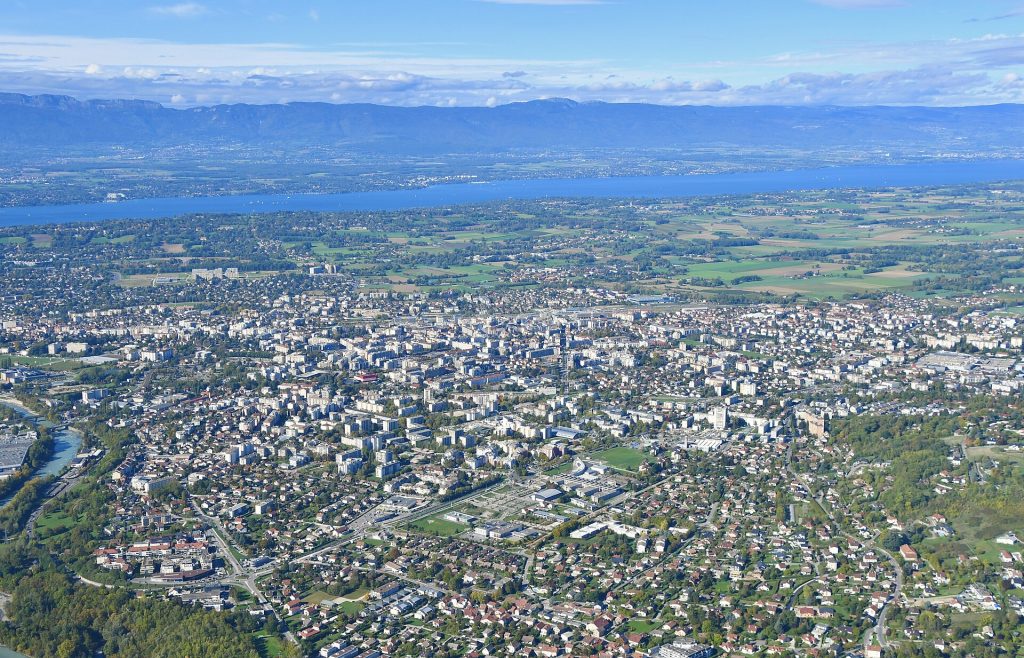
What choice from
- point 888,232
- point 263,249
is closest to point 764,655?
point 263,249

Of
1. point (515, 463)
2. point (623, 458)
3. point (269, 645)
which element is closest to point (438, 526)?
point (515, 463)

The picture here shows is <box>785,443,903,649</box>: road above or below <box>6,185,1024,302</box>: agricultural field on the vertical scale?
above

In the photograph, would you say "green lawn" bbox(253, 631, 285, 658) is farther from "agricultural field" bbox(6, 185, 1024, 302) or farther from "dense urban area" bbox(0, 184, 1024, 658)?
"agricultural field" bbox(6, 185, 1024, 302)

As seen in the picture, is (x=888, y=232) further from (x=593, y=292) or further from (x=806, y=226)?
(x=593, y=292)

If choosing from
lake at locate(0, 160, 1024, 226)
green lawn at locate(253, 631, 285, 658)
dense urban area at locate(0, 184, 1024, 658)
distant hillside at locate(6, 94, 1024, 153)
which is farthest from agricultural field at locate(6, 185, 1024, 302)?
distant hillside at locate(6, 94, 1024, 153)

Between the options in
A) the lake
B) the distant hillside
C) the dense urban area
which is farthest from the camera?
the distant hillside

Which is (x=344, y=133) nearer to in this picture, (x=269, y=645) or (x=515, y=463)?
(x=515, y=463)

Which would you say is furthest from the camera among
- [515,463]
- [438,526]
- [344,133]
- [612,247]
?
[344,133]
